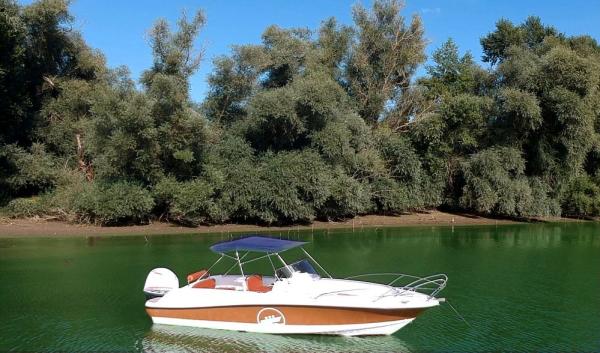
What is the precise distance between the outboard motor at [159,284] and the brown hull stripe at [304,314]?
1.57 meters

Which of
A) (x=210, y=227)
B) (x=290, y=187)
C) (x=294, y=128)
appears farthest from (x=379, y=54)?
(x=210, y=227)

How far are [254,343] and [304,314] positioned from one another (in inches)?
50.6

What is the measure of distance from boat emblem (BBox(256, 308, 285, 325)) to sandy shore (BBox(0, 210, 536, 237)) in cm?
1915

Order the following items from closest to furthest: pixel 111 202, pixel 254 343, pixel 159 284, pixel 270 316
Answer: pixel 254 343 → pixel 270 316 → pixel 159 284 → pixel 111 202

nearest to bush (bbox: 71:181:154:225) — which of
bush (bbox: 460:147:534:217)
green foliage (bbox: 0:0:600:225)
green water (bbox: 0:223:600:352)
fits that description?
green foliage (bbox: 0:0:600:225)

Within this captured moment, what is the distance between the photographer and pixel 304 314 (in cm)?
1258

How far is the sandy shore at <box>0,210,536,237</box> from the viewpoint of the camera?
2972 centimetres

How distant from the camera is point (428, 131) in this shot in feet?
129

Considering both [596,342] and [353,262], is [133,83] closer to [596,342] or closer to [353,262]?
[353,262]

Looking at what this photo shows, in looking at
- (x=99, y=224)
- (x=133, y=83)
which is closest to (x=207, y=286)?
(x=99, y=224)

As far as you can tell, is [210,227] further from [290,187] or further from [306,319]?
[306,319]

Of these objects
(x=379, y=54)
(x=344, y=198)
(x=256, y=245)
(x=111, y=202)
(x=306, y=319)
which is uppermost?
(x=379, y=54)

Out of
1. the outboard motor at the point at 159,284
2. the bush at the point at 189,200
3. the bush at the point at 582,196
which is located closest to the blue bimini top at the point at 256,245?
the outboard motor at the point at 159,284

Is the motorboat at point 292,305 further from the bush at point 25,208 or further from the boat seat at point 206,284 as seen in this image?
the bush at point 25,208
